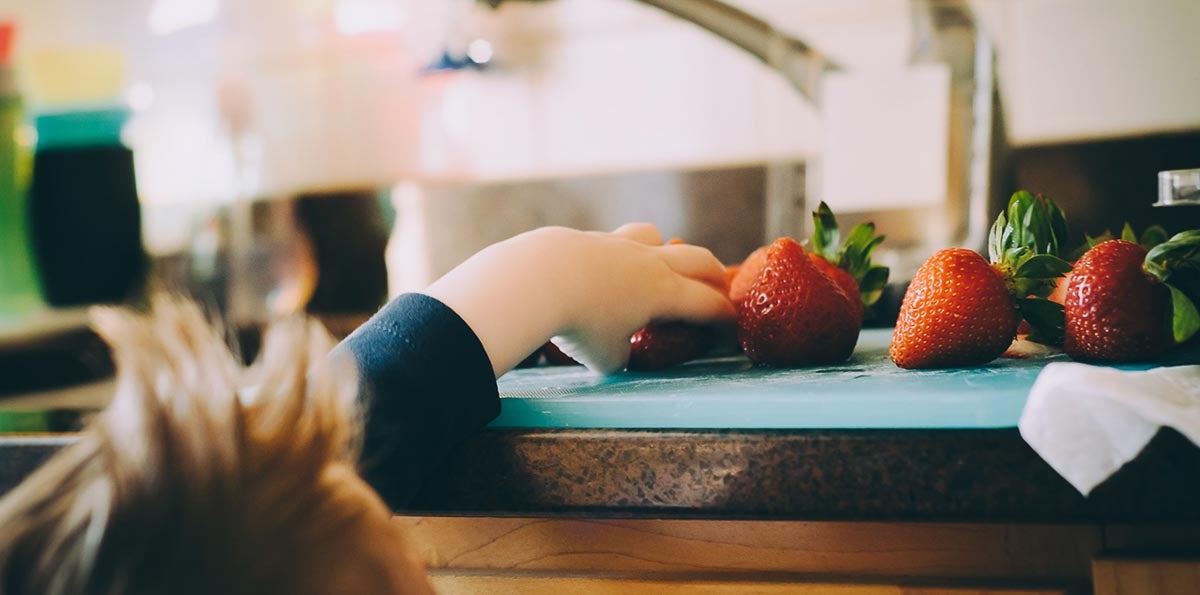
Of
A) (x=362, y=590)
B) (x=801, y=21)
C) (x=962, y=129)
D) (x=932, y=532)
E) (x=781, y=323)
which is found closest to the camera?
(x=362, y=590)

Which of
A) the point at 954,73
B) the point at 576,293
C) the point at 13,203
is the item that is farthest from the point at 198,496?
the point at 13,203

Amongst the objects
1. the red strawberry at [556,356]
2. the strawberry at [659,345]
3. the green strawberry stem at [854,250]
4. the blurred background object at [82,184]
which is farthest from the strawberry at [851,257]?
the blurred background object at [82,184]

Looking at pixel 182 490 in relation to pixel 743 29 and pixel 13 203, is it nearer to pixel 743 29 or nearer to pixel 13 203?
pixel 743 29

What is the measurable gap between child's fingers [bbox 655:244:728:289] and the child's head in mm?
338

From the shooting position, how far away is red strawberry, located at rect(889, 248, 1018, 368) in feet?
1.65

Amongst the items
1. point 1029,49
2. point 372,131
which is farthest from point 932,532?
point 372,131

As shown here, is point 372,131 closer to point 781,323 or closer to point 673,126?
point 673,126

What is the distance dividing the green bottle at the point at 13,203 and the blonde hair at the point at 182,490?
1.54 metres

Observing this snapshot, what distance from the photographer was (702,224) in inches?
53.2

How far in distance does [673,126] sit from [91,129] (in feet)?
3.72

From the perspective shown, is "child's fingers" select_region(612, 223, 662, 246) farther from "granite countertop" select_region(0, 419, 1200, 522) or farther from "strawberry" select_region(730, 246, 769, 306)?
"granite countertop" select_region(0, 419, 1200, 522)

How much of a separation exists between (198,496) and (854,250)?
498mm

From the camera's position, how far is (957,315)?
502 mm

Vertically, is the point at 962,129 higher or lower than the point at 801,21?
lower
